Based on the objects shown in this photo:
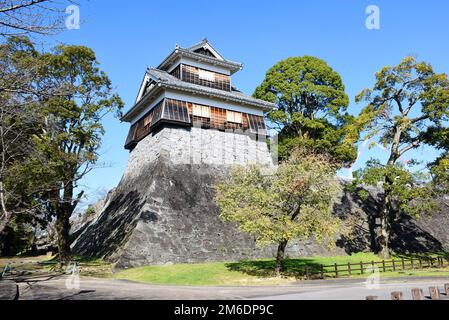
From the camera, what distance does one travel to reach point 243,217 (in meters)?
18.7

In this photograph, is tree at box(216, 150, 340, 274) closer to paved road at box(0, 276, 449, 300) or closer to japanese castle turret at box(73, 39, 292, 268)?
paved road at box(0, 276, 449, 300)

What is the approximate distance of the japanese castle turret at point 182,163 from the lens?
22.7 m

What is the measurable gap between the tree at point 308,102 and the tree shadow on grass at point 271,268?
632 inches

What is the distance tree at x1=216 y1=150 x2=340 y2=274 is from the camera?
18391 millimetres

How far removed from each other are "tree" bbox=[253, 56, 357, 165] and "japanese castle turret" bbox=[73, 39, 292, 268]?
16.2ft

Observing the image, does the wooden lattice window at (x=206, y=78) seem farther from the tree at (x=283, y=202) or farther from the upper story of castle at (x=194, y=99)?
the tree at (x=283, y=202)

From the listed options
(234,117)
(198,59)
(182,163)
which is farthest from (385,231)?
(198,59)

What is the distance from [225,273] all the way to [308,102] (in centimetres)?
2563

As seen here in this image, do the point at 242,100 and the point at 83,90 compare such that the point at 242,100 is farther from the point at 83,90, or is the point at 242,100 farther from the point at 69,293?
the point at 69,293

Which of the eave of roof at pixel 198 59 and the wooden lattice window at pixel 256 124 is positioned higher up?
the eave of roof at pixel 198 59

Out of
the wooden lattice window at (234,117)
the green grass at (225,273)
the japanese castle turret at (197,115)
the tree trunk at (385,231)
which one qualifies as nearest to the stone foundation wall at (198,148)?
the japanese castle turret at (197,115)

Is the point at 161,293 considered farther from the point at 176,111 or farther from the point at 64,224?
the point at 176,111

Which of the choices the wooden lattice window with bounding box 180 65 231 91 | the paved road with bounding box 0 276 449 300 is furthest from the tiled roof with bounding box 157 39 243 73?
the paved road with bounding box 0 276 449 300
